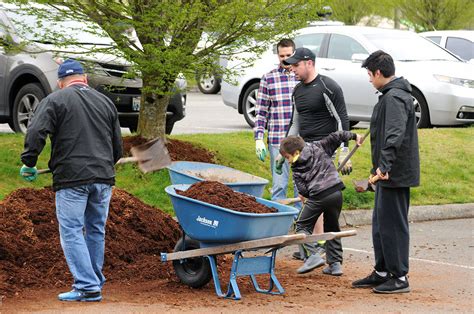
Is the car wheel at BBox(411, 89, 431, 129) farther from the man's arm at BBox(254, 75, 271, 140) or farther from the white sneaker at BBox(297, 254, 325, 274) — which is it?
the white sneaker at BBox(297, 254, 325, 274)

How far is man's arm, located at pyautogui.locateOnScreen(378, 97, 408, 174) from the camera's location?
807 centimetres

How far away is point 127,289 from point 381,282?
2.06 meters

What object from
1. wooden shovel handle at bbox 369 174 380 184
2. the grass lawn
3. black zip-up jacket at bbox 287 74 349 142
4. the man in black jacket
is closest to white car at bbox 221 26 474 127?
the grass lawn

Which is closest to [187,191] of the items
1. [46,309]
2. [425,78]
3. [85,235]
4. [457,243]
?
[85,235]

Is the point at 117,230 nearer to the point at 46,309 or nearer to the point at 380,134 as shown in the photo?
the point at 46,309

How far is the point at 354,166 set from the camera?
1320cm

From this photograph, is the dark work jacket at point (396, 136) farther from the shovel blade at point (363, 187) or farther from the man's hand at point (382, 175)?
the shovel blade at point (363, 187)

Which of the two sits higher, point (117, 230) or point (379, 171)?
point (379, 171)

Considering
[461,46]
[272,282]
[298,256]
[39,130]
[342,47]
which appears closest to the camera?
[39,130]

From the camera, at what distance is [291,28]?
11445 millimetres

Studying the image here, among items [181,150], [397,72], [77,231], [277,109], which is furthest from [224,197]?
[397,72]

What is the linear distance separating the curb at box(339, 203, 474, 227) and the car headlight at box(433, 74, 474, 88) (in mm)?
3989

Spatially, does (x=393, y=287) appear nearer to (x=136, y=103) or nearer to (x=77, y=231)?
(x=77, y=231)

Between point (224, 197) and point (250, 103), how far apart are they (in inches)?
375
